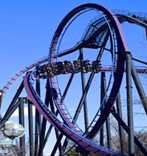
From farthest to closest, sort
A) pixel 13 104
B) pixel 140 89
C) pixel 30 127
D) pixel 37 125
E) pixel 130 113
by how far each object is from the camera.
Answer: pixel 13 104 < pixel 37 125 < pixel 30 127 < pixel 140 89 < pixel 130 113

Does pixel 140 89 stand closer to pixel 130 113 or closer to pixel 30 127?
pixel 130 113

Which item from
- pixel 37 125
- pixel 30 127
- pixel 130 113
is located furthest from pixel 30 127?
pixel 130 113

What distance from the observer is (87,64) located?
28.2m

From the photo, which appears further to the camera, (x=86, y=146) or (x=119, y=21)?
(x=119, y=21)

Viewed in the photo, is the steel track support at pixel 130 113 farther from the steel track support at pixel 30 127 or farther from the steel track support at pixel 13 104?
the steel track support at pixel 13 104

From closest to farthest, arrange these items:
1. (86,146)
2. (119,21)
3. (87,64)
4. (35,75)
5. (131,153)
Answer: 1. (131,153)
2. (86,146)
3. (119,21)
4. (87,64)
5. (35,75)

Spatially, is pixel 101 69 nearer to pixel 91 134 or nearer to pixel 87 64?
pixel 87 64

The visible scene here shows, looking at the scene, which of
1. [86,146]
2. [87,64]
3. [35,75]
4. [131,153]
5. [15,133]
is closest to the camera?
[15,133]

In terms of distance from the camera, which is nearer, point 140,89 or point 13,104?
point 140,89

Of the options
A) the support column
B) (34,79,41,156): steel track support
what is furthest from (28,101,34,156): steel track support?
(34,79,41,156): steel track support

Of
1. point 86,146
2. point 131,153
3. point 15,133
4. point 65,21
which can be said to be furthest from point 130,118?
point 15,133

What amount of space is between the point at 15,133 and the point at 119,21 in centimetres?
1877

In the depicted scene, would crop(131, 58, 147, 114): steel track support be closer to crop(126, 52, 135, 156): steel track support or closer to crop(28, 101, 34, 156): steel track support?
crop(126, 52, 135, 156): steel track support

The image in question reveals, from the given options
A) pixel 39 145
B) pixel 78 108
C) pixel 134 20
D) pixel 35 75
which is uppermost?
pixel 134 20
